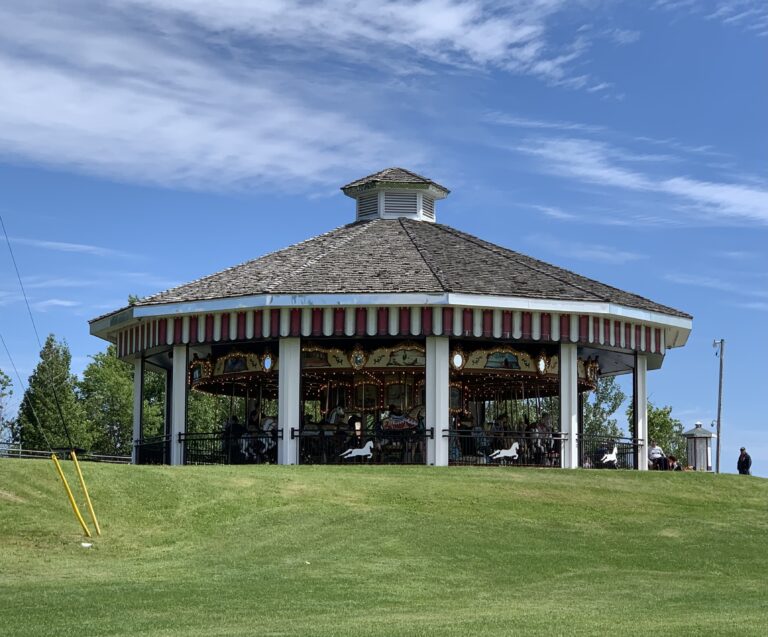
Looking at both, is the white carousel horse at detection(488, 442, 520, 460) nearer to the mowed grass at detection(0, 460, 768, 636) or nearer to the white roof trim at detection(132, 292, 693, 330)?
the mowed grass at detection(0, 460, 768, 636)

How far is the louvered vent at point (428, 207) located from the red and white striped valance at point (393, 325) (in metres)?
9.75

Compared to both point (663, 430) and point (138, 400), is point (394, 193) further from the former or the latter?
A: point (663, 430)

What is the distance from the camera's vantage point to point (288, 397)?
41250 millimetres

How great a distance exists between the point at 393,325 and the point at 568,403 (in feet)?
19.0

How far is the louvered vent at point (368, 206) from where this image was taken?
50094 mm

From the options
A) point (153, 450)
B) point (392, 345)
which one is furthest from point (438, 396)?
point (153, 450)

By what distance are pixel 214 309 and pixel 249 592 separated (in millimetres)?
19500

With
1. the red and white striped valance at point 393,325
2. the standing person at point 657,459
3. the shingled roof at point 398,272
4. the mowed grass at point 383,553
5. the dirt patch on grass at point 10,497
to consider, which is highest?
the shingled roof at point 398,272

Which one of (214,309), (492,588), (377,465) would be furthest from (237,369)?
(492,588)

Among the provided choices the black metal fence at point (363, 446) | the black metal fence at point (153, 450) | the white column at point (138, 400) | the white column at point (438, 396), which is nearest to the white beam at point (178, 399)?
the black metal fence at point (153, 450)

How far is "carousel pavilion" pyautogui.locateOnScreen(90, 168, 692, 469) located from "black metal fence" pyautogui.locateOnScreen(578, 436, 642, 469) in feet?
0.23

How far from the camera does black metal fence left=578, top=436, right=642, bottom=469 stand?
4329cm

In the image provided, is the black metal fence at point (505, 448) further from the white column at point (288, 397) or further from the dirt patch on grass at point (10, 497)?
the dirt patch on grass at point (10, 497)

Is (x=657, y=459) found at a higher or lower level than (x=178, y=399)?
lower
